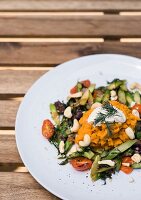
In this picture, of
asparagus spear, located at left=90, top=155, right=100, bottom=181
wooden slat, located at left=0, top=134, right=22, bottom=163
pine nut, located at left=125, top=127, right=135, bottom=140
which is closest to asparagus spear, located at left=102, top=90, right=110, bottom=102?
pine nut, located at left=125, top=127, right=135, bottom=140

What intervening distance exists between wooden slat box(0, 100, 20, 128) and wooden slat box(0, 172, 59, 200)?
265mm

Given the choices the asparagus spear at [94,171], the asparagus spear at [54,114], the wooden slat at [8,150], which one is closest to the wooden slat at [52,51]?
the asparagus spear at [54,114]

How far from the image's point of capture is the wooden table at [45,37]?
1910mm

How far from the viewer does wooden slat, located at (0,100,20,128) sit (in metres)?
1.85

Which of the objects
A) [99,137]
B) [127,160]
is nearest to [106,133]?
[99,137]

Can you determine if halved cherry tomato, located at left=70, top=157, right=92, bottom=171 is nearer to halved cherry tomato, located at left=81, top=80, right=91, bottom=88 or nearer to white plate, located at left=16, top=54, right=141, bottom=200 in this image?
white plate, located at left=16, top=54, right=141, bottom=200

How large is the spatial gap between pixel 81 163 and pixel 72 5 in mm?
1152

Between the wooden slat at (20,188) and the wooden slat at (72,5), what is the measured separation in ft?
3.68

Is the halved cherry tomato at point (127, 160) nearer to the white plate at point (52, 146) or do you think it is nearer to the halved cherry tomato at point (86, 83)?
the white plate at point (52, 146)

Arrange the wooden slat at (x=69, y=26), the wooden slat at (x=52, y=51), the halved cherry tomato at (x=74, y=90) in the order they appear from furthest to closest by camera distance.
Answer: the wooden slat at (x=69, y=26), the wooden slat at (x=52, y=51), the halved cherry tomato at (x=74, y=90)

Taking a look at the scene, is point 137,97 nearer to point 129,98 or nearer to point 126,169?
point 129,98

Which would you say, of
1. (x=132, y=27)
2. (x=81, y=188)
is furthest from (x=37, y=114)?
(x=132, y=27)

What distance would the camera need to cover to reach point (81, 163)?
5.20ft

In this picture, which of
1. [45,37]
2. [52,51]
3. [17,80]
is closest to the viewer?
[17,80]
